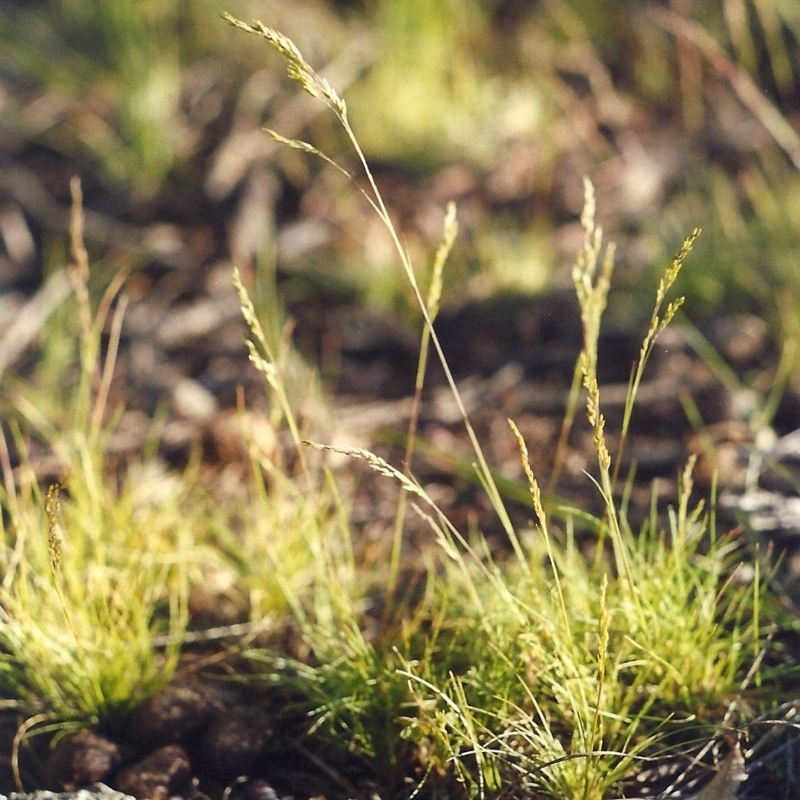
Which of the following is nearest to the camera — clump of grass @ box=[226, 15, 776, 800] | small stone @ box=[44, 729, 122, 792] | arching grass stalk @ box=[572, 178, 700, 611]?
arching grass stalk @ box=[572, 178, 700, 611]

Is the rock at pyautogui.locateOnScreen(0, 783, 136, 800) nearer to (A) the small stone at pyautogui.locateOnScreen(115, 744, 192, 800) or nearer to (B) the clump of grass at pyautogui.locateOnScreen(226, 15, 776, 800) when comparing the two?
(A) the small stone at pyautogui.locateOnScreen(115, 744, 192, 800)

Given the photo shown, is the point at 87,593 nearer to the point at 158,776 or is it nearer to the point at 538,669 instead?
the point at 158,776

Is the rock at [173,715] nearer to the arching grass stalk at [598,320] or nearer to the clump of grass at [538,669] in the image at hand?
the clump of grass at [538,669]

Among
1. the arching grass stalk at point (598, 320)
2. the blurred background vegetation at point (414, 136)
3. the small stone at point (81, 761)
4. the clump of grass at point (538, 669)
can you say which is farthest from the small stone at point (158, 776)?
the blurred background vegetation at point (414, 136)

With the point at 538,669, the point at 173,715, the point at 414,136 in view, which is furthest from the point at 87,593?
the point at 414,136

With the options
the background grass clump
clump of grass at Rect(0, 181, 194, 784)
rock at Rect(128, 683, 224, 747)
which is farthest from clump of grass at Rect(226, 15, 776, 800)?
clump of grass at Rect(0, 181, 194, 784)
